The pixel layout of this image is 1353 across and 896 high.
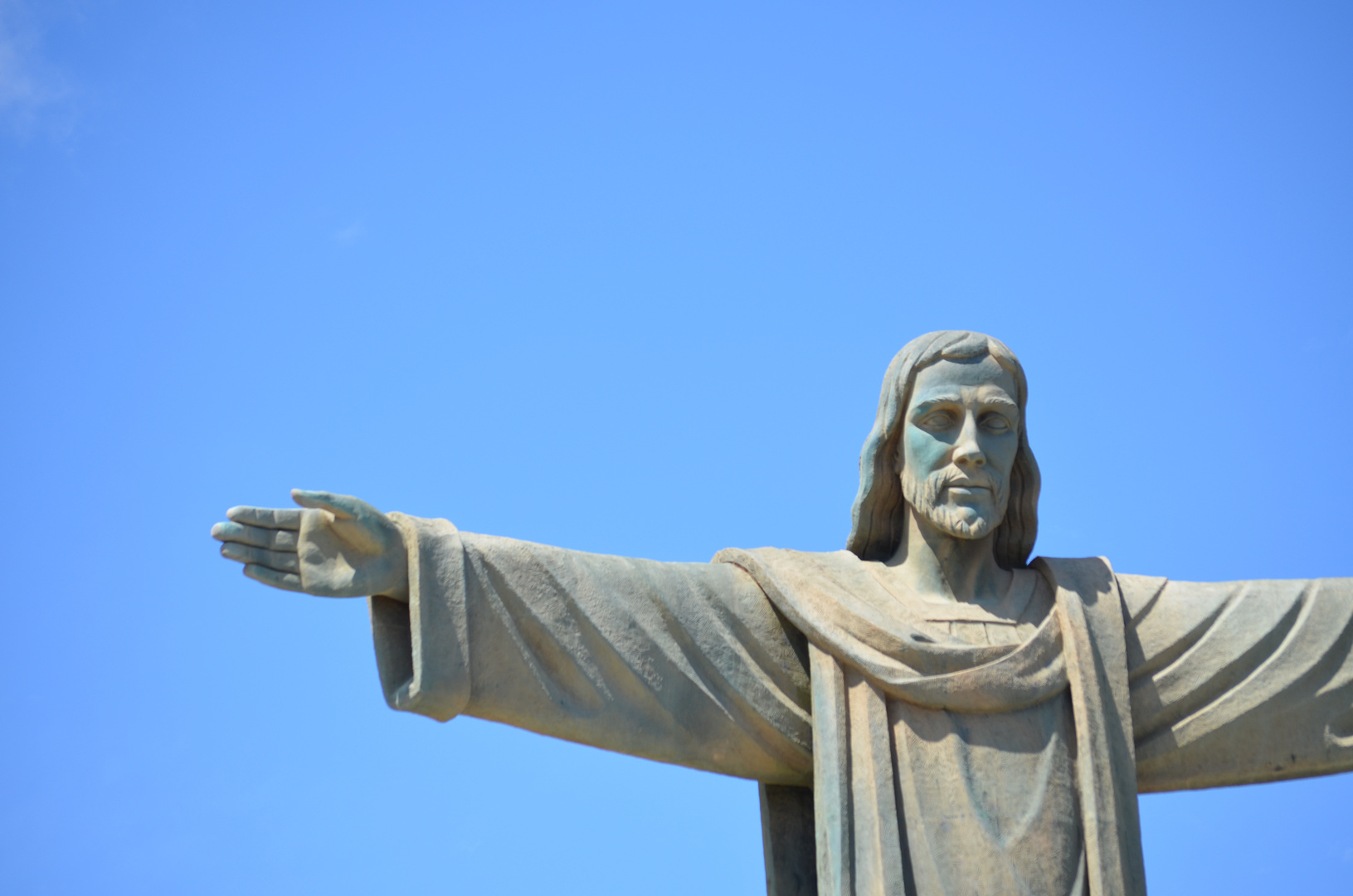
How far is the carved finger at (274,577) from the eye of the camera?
29.1 feet

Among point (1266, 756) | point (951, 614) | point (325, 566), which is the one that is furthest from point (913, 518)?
point (325, 566)

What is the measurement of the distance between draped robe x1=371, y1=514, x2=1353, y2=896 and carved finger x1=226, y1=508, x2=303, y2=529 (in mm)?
578

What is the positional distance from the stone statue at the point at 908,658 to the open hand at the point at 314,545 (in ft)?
0.04

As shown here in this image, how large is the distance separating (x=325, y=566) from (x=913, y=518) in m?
3.37

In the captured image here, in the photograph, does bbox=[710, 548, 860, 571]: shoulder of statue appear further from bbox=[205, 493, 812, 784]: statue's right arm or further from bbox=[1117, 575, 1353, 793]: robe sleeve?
bbox=[1117, 575, 1353, 793]: robe sleeve

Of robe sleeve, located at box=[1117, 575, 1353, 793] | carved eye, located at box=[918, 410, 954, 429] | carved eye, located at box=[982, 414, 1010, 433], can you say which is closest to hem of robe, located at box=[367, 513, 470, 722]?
carved eye, located at box=[918, 410, 954, 429]

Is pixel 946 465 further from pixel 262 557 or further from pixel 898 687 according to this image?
pixel 262 557

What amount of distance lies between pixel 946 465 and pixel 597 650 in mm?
2169

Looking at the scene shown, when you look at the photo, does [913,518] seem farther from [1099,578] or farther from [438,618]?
[438,618]

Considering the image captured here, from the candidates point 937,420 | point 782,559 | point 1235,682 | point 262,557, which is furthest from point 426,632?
point 1235,682

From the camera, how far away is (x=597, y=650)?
9.59 metres

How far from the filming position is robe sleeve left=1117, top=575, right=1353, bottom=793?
10.2 m

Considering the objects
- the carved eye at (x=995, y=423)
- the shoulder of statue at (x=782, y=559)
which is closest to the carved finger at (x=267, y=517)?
the shoulder of statue at (x=782, y=559)

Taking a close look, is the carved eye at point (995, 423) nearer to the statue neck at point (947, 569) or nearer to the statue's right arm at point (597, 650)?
the statue neck at point (947, 569)
